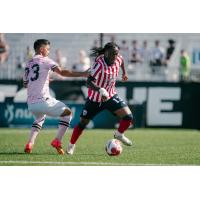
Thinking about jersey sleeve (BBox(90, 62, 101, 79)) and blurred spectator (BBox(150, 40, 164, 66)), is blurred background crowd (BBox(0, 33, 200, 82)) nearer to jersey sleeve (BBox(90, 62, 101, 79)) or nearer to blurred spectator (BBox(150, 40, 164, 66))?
blurred spectator (BBox(150, 40, 164, 66))

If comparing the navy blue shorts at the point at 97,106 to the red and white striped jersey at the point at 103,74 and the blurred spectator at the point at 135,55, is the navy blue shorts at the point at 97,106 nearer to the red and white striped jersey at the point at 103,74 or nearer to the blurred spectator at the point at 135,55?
the red and white striped jersey at the point at 103,74

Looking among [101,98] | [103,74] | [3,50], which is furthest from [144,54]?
[101,98]

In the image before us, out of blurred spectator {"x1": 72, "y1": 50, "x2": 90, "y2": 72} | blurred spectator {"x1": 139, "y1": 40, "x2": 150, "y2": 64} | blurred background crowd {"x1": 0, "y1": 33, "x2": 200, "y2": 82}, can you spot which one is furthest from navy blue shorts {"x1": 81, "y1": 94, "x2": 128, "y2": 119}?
blurred spectator {"x1": 139, "y1": 40, "x2": 150, "y2": 64}

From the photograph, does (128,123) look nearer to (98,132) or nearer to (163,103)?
(98,132)

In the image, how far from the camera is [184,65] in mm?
18359

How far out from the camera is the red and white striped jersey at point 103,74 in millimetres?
10742

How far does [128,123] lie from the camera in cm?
1087

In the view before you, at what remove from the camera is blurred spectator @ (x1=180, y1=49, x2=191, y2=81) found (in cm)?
1788

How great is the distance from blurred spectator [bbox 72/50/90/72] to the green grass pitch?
2225 mm

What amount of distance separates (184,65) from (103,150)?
24.4ft

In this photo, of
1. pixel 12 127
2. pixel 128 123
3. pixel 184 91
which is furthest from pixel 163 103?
pixel 128 123

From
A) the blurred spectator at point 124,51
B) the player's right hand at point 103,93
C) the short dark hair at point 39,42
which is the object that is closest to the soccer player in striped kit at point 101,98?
the player's right hand at point 103,93

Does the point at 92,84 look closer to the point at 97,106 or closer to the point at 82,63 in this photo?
the point at 97,106

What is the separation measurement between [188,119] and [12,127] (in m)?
3.91
